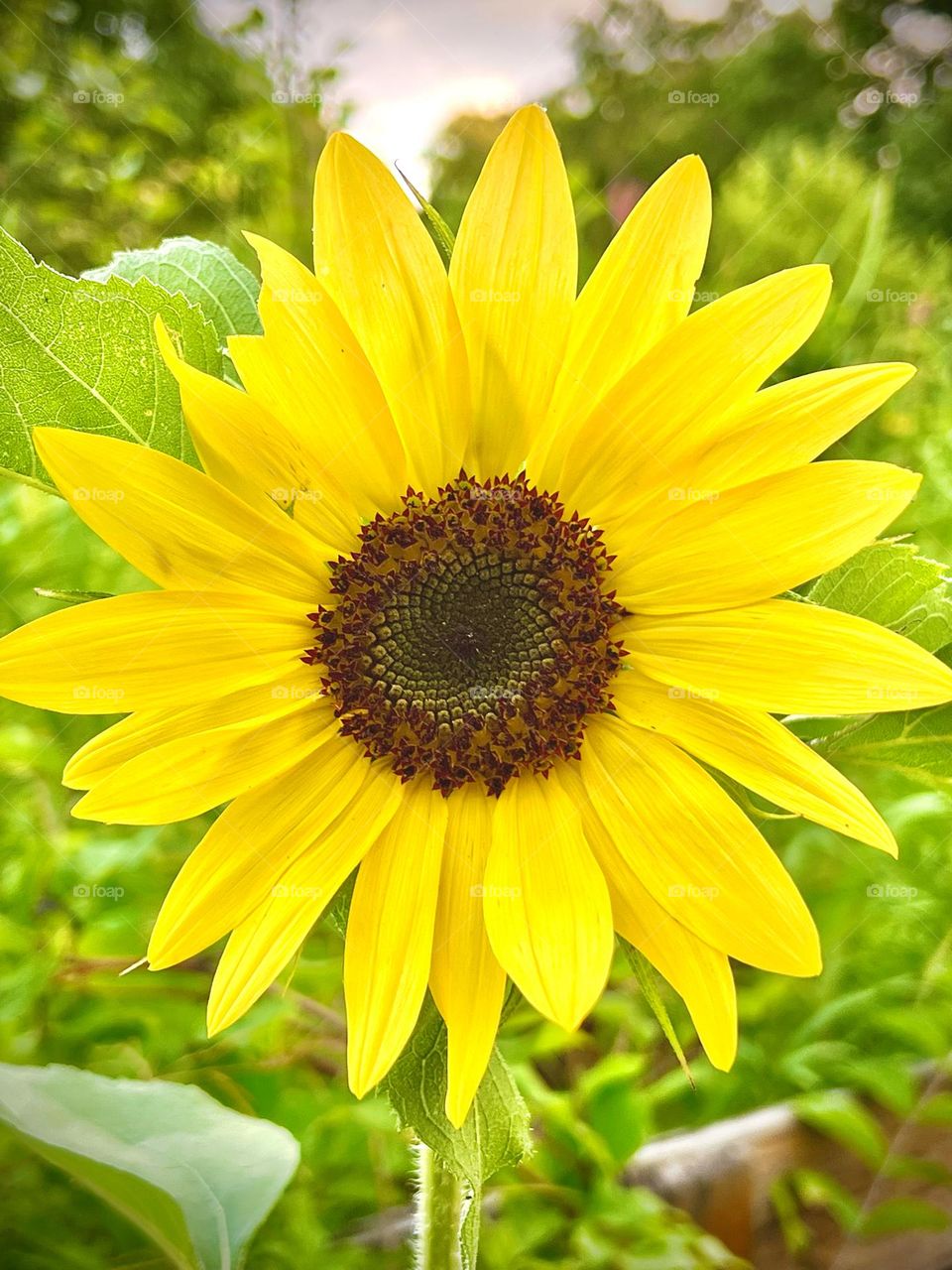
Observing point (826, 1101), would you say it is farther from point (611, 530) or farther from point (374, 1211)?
point (611, 530)

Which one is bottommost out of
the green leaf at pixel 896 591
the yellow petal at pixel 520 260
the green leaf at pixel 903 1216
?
the green leaf at pixel 903 1216

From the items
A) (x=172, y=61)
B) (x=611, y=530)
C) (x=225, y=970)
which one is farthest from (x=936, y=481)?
(x=172, y=61)

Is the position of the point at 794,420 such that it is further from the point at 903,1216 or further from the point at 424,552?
the point at 903,1216

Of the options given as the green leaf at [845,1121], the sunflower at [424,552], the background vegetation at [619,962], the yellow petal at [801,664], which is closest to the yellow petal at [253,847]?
the sunflower at [424,552]

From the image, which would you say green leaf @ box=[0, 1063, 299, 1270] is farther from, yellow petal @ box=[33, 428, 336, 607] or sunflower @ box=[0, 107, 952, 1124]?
yellow petal @ box=[33, 428, 336, 607]

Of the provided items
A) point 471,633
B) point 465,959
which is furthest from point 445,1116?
point 471,633

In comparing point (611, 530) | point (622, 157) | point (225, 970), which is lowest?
point (225, 970)

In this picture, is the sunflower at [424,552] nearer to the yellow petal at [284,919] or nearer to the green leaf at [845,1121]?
the yellow petal at [284,919]
